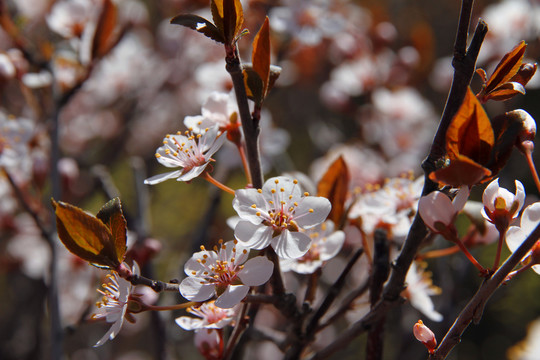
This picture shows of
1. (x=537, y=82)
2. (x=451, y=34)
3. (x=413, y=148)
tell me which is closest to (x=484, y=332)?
(x=413, y=148)

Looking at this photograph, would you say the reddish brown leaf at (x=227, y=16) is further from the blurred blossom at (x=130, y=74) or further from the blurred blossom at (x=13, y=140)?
the blurred blossom at (x=130, y=74)

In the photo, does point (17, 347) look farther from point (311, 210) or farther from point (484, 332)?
point (484, 332)

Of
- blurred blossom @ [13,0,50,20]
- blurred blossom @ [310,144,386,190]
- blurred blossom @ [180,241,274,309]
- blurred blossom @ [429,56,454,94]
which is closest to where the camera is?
blurred blossom @ [180,241,274,309]

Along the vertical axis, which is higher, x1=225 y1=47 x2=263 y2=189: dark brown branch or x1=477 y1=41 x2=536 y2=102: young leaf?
x1=477 y1=41 x2=536 y2=102: young leaf

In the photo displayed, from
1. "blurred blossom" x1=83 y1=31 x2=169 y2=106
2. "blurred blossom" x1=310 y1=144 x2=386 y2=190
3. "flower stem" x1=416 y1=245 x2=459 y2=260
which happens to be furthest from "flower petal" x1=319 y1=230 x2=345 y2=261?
"blurred blossom" x1=83 y1=31 x2=169 y2=106

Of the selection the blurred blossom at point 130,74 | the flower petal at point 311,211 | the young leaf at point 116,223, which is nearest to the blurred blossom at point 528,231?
the flower petal at point 311,211

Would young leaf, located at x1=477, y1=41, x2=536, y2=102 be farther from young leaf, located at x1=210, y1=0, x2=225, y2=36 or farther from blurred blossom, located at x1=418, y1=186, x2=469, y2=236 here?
young leaf, located at x1=210, y1=0, x2=225, y2=36
